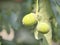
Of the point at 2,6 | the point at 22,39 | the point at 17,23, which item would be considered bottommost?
the point at 22,39

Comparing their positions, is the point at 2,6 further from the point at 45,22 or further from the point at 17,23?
the point at 45,22

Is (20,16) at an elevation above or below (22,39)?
above

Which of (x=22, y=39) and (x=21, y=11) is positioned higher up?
(x=21, y=11)

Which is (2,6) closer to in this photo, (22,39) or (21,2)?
(21,2)

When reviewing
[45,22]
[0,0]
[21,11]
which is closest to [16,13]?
[21,11]

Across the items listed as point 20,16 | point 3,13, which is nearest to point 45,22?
point 20,16

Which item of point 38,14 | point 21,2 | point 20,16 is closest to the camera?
point 38,14

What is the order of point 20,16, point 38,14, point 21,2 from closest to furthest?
point 38,14, point 20,16, point 21,2

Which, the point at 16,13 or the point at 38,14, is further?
the point at 16,13

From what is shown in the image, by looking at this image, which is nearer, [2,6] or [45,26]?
[45,26]
